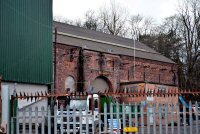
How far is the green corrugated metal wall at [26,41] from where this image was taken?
2934cm

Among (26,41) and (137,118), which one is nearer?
(137,118)

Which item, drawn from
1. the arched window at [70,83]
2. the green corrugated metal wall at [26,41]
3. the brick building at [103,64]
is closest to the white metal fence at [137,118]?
the green corrugated metal wall at [26,41]

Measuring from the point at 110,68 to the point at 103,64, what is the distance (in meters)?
1.41

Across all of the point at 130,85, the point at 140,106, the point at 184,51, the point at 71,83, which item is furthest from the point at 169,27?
the point at 140,106

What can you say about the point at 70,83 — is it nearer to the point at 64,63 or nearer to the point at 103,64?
the point at 64,63

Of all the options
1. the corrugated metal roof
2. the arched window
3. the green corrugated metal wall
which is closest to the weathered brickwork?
the arched window

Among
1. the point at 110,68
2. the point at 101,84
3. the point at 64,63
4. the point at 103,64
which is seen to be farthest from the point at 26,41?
the point at 110,68

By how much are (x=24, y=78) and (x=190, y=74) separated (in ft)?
147

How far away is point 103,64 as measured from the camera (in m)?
48.4

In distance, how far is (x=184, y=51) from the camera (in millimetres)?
71875

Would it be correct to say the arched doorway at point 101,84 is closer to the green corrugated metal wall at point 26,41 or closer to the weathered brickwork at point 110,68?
the weathered brickwork at point 110,68

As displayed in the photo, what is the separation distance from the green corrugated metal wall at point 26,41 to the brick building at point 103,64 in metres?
4.90

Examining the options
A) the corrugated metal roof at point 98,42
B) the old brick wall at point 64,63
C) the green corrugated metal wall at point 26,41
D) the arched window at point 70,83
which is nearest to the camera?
the green corrugated metal wall at point 26,41

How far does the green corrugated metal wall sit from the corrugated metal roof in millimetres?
10565
